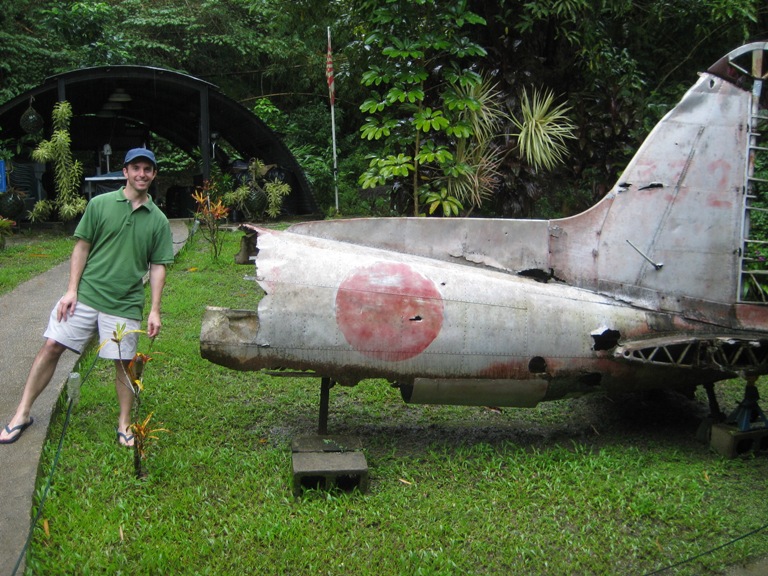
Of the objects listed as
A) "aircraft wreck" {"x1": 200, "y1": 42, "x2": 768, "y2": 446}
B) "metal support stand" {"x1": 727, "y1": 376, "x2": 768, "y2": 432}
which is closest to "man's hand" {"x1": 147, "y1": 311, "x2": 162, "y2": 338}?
"aircraft wreck" {"x1": 200, "y1": 42, "x2": 768, "y2": 446}

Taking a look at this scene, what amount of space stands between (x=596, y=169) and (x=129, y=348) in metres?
7.66

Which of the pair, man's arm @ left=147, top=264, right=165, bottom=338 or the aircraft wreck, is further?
the aircraft wreck

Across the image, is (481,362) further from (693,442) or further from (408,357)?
(693,442)

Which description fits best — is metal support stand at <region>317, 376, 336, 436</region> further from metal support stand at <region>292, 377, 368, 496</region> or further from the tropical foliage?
the tropical foliage

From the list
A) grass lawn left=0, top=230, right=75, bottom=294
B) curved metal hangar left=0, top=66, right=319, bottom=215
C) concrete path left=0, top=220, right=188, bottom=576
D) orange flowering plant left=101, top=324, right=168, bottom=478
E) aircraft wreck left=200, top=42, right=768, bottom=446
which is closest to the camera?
concrete path left=0, top=220, right=188, bottom=576

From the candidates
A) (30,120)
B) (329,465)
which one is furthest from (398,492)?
(30,120)

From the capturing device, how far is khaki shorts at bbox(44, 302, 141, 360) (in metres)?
4.36

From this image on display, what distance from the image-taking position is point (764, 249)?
26.6ft

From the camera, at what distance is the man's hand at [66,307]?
4.30 metres

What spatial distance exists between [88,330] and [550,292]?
2984 millimetres

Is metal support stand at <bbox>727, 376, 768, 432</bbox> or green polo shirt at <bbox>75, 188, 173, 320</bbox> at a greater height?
green polo shirt at <bbox>75, 188, 173, 320</bbox>

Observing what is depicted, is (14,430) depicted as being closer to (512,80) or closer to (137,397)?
(137,397)

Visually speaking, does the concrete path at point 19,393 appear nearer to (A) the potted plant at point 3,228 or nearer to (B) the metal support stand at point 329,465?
(B) the metal support stand at point 329,465

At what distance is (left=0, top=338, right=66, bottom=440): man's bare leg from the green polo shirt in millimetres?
345
